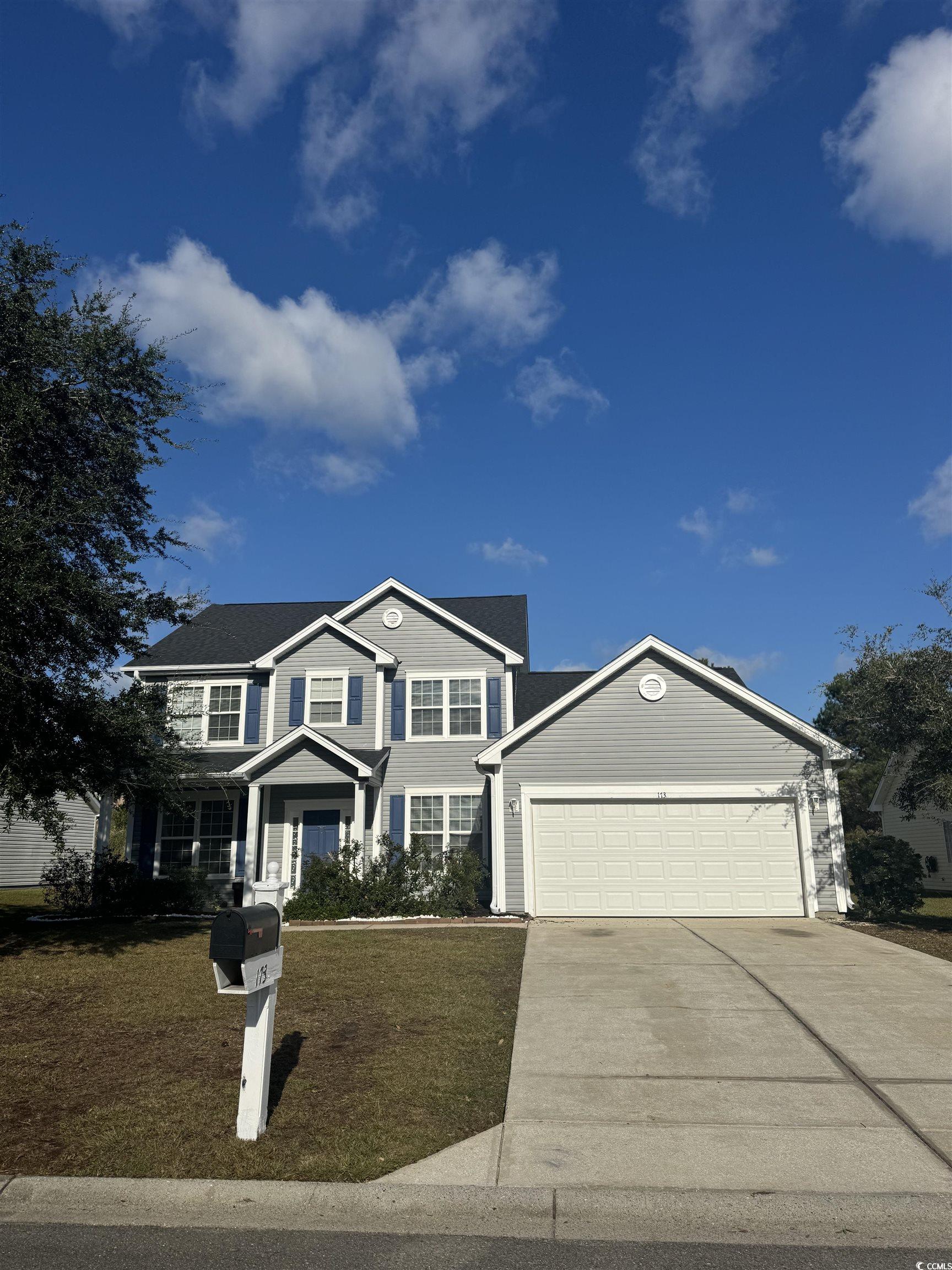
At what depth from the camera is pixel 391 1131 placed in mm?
5633

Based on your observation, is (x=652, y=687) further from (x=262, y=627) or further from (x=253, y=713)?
(x=262, y=627)

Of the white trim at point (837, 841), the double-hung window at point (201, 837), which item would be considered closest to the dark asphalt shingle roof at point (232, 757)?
the double-hung window at point (201, 837)

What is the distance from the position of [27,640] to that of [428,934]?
781 centimetres

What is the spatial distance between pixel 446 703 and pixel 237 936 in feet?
53.9

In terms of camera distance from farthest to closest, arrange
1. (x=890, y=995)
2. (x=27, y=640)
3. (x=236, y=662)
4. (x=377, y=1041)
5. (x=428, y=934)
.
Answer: (x=236, y=662) < (x=428, y=934) < (x=27, y=640) < (x=890, y=995) < (x=377, y=1041)

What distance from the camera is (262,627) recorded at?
81.0ft

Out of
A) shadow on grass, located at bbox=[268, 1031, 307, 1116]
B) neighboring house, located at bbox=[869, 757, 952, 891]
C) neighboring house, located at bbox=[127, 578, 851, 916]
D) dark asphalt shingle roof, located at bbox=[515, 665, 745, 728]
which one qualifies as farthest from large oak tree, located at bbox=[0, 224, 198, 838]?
neighboring house, located at bbox=[869, 757, 952, 891]

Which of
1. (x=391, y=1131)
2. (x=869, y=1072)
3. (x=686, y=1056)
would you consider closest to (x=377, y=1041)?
(x=391, y=1131)

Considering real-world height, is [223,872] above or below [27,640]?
below

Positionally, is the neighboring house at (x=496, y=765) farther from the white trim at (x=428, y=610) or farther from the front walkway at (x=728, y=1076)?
the front walkway at (x=728, y=1076)

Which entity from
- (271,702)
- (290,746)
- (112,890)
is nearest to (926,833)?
(290,746)

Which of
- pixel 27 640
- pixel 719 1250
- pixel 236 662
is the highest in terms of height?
pixel 236 662

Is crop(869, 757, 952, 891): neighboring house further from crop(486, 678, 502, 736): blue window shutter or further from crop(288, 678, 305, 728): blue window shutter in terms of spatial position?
crop(288, 678, 305, 728): blue window shutter

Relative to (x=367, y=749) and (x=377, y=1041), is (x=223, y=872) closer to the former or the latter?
(x=367, y=749)
